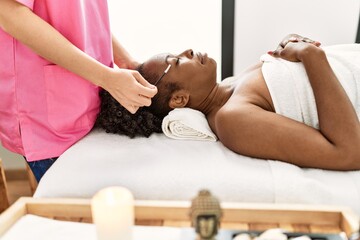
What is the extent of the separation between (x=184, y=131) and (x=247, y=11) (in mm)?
922

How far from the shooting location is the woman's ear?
1.54 meters

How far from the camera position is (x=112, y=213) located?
0.82m

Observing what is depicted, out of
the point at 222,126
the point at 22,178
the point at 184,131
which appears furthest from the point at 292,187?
the point at 22,178

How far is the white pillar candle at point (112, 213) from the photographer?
0.82m

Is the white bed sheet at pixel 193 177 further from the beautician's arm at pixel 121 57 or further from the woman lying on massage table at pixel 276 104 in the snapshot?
the beautician's arm at pixel 121 57

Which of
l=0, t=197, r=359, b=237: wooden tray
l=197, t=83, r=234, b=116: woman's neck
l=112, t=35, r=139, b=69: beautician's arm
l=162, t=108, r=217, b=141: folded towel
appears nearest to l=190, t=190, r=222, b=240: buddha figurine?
l=0, t=197, r=359, b=237: wooden tray

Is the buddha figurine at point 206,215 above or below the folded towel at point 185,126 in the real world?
above

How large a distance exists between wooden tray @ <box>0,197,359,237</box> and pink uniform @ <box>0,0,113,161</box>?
14.9 inches

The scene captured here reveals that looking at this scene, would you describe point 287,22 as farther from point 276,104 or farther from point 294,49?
point 276,104

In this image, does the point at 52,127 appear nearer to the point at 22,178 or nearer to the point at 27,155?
the point at 27,155

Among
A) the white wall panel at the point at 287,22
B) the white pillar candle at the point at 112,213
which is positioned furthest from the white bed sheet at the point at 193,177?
the white wall panel at the point at 287,22

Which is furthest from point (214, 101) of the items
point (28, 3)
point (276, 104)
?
point (28, 3)

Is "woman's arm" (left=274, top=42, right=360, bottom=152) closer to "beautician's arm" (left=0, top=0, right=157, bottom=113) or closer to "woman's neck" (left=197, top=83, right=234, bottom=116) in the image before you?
"woman's neck" (left=197, top=83, right=234, bottom=116)

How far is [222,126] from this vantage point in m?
1.37
